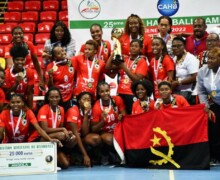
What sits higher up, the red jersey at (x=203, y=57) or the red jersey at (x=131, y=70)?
the red jersey at (x=203, y=57)

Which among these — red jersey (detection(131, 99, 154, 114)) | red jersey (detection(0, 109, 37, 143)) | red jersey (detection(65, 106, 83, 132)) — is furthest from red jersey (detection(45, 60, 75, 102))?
red jersey (detection(131, 99, 154, 114))

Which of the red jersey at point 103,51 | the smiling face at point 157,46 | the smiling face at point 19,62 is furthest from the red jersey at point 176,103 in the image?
the smiling face at point 19,62

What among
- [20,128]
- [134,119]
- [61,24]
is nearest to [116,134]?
[134,119]

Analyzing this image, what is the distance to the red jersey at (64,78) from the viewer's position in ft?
25.0

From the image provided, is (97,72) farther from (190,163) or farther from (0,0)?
(0,0)

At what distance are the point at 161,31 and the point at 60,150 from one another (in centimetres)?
245

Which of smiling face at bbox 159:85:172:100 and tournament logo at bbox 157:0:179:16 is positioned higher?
tournament logo at bbox 157:0:179:16

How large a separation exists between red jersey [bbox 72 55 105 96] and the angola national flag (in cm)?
84

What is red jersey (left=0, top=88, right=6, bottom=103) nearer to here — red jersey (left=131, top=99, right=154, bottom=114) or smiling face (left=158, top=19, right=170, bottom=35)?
red jersey (left=131, top=99, right=154, bottom=114)

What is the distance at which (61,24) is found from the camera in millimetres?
7863

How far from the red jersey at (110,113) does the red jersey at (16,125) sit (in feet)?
3.00

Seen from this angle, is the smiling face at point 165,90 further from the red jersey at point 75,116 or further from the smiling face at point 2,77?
the smiling face at point 2,77

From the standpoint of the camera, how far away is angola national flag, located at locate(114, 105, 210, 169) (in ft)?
22.4

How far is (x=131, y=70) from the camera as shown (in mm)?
7594
